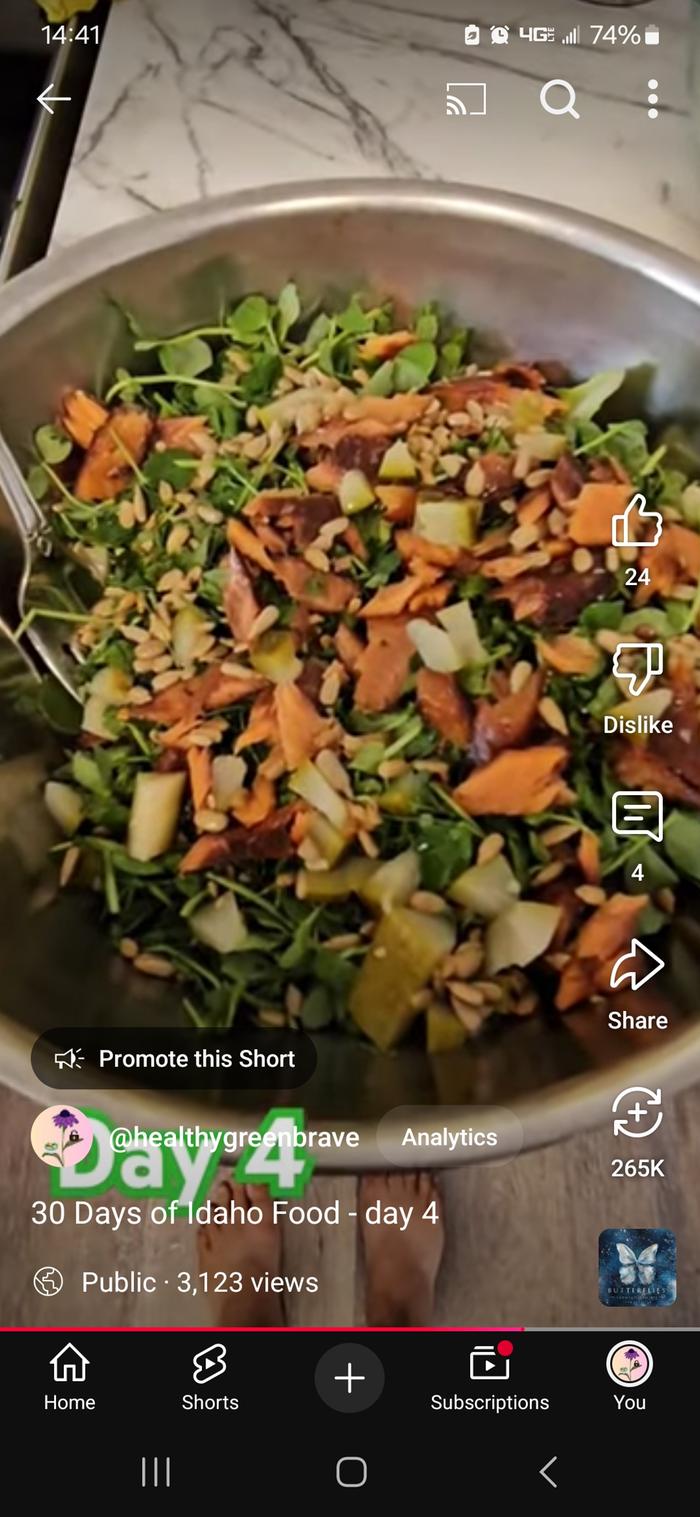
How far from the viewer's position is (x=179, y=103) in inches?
31.9

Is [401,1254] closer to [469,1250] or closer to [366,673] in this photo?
→ [469,1250]

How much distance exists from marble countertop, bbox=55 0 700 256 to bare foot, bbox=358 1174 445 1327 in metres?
0.57

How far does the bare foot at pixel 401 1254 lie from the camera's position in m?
0.48

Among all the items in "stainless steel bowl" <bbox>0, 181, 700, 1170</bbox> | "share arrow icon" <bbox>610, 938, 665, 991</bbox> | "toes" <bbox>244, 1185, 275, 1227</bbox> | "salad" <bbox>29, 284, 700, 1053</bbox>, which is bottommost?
"toes" <bbox>244, 1185, 275, 1227</bbox>

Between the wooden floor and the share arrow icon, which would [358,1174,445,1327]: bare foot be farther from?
the share arrow icon

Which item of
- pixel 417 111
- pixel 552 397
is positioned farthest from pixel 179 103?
pixel 552 397

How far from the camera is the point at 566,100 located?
709 millimetres

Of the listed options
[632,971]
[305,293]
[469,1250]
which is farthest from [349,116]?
[469,1250]

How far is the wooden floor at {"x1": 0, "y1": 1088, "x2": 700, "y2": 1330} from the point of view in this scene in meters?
0.50
